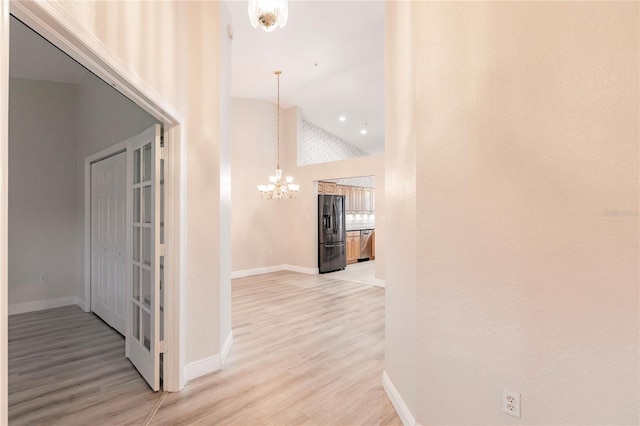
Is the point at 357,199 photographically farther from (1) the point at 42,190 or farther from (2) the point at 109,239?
(1) the point at 42,190

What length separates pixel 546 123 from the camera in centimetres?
148

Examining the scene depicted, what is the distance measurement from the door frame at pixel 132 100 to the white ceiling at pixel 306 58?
2.26m

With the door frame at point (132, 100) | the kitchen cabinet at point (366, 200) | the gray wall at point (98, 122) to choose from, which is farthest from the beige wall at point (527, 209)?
the kitchen cabinet at point (366, 200)

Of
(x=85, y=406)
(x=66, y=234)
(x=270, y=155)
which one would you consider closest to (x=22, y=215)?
(x=66, y=234)

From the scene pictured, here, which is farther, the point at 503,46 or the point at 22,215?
the point at 22,215

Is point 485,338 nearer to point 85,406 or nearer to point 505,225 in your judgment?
point 505,225

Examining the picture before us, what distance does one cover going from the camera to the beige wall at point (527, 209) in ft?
4.44

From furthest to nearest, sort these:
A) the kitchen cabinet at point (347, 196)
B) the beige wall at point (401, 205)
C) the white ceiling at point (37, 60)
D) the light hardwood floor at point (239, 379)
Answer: the kitchen cabinet at point (347, 196)
the white ceiling at point (37, 60)
the light hardwood floor at point (239, 379)
the beige wall at point (401, 205)

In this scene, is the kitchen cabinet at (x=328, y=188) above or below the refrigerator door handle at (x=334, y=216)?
above

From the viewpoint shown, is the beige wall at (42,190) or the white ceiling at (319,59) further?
the beige wall at (42,190)

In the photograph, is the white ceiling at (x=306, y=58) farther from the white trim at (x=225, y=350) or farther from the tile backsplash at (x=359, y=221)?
the white trim at (x=225, y=350)

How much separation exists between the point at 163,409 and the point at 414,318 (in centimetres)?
183

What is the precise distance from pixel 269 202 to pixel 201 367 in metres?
5.18

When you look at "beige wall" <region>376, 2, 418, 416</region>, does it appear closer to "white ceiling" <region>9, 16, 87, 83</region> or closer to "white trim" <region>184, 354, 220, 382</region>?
"white trim" <region>184, 354, 220, 382</region>
